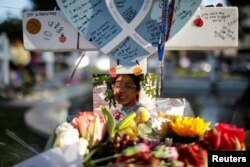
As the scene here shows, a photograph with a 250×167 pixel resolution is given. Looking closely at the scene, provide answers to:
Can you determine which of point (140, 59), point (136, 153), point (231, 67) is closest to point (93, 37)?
point (140, 59)

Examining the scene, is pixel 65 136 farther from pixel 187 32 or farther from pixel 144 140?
pixel 187 32

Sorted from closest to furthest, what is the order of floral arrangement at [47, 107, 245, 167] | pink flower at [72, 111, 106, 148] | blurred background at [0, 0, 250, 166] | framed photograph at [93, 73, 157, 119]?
floral arrangement at [47, 107, 245, 167] → pink flower at [72, 111, 106, 148] → framed photograph at [93, 73, 157, 119] → blurred background at [0, 0, 250, 166]

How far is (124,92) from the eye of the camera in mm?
1254

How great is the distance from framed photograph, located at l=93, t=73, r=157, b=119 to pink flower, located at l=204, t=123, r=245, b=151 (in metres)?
0.30

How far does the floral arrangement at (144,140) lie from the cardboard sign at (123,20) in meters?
0.25

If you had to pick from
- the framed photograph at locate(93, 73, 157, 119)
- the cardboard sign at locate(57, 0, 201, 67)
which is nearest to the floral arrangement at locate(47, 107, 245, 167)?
the framed photograph at locate(93, 73, 157, 119)

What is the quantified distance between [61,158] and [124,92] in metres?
0.40

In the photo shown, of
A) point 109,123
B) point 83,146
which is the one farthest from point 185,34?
point 83,146

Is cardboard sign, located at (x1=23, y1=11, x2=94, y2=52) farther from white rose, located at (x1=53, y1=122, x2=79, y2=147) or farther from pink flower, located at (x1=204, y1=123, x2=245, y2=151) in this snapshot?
pink flower, located at (x1=204, y1=123, x2=245, y2=151)

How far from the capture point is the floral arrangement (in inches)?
35.1

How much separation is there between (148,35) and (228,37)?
0.24 meters

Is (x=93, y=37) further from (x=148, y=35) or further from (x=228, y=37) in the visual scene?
(x=228, y=37)

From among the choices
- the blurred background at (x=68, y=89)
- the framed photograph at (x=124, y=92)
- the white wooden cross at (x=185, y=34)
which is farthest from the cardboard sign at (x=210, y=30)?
the blurred background at (x=68, y=89)

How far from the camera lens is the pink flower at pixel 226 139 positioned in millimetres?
929
